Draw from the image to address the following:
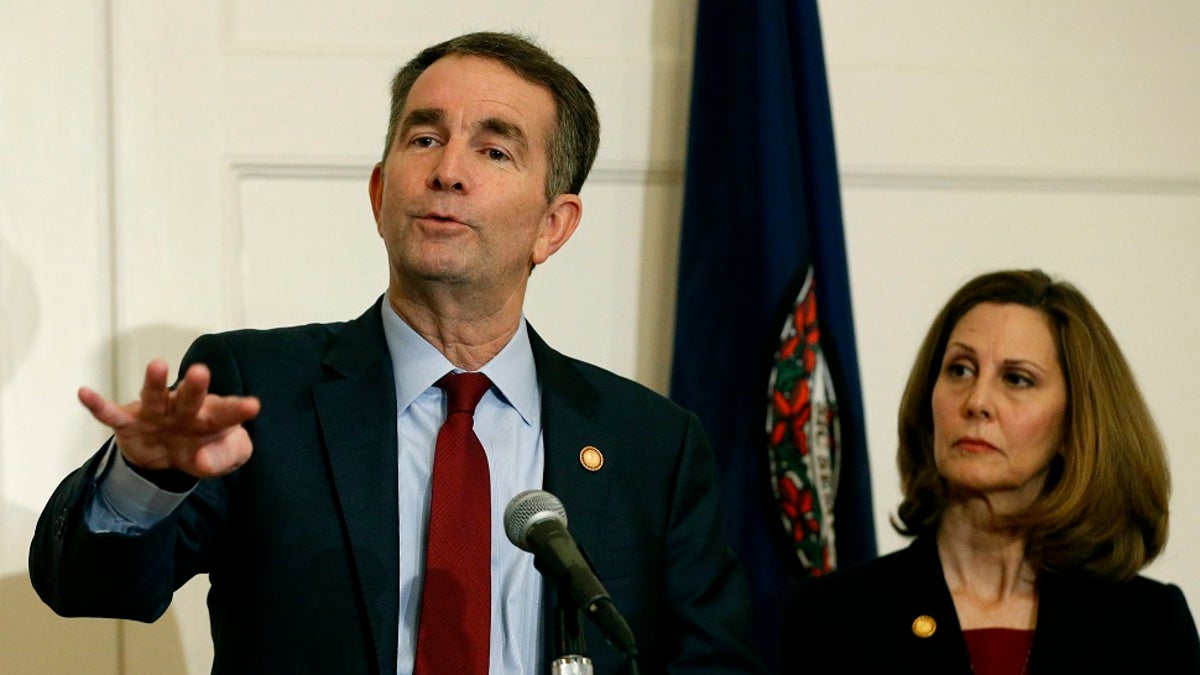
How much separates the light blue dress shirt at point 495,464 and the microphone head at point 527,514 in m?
0.44

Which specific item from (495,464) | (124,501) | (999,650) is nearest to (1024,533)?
(999,650)

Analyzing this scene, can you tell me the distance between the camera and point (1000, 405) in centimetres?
285

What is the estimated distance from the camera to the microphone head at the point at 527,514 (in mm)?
1738

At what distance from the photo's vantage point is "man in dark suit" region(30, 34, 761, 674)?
205 cm

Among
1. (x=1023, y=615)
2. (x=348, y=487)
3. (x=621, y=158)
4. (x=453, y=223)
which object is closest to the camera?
(x=348, y=487)

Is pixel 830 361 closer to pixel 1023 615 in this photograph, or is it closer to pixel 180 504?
pixel 1023 615

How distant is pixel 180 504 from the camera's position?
6.44ft

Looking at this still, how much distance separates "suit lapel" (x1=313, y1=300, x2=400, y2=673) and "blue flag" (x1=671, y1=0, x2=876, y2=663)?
3.50 ft

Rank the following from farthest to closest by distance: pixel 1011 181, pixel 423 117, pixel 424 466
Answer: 1. pixel 1011 181
2. pixel 423 117
3. pixel 424 466

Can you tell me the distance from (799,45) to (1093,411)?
0.97 m

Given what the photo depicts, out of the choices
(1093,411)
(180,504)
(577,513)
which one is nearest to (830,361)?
(1093,411)

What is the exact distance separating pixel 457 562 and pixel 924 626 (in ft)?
3.34

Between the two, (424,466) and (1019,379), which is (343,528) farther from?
(1019,379)

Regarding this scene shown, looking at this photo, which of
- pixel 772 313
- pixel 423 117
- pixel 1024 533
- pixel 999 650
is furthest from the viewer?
pixel 772 313
